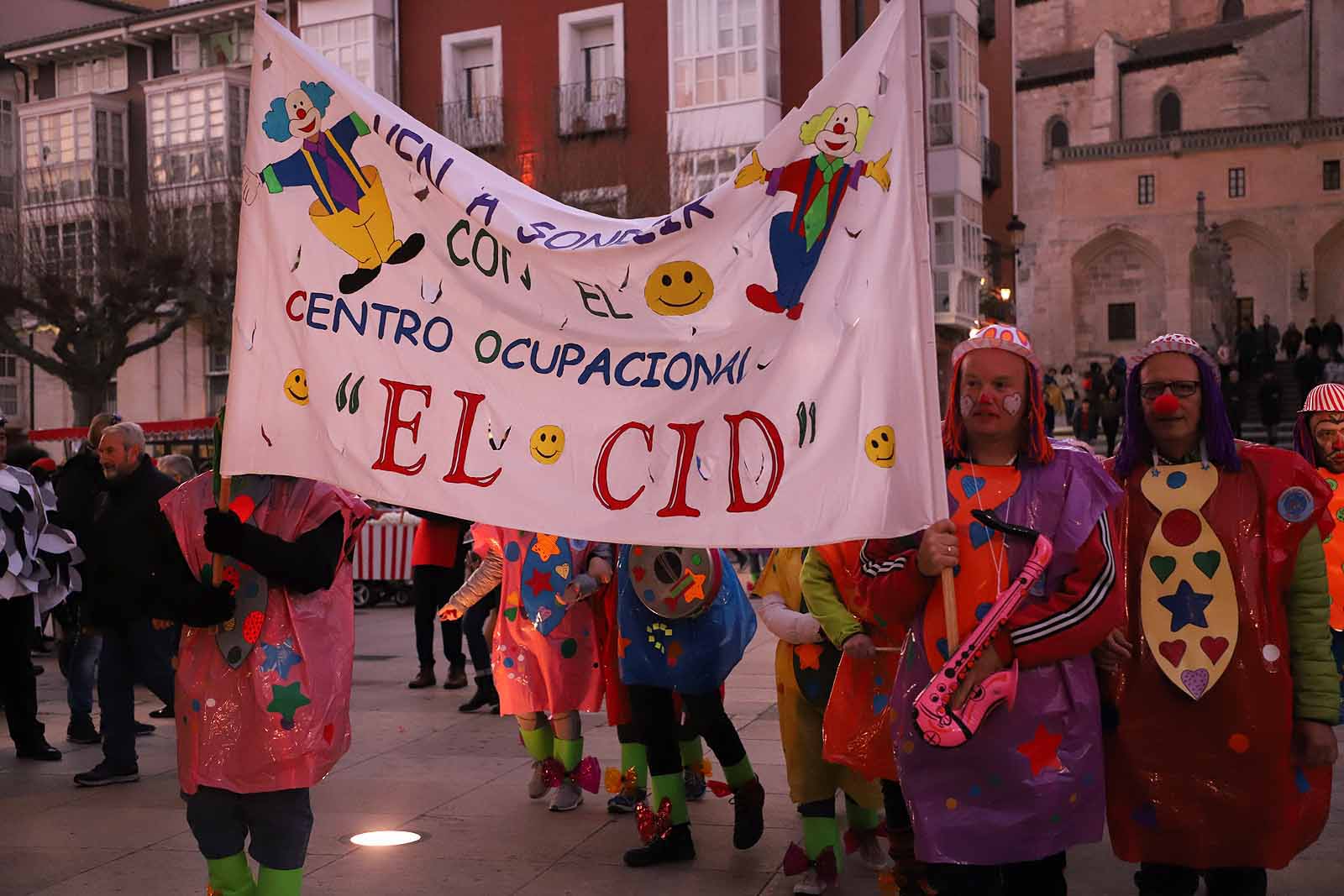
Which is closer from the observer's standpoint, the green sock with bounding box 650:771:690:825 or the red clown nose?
the red clown nose

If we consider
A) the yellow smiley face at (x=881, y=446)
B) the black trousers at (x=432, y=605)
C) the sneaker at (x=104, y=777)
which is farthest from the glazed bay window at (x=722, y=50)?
the yellow smiley face at (x=881, y=446)

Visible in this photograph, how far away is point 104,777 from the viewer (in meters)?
7.59

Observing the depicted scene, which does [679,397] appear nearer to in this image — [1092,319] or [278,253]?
[278,253]

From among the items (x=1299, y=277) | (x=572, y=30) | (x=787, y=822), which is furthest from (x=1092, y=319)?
(x=787, y=822)

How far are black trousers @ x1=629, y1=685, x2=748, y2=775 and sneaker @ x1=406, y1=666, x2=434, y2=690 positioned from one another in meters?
5.34

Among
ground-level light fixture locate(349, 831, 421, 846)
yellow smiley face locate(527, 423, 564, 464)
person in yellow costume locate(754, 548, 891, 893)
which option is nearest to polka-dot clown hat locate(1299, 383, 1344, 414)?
person in yellow costume locate(754, 548, 891, 893)

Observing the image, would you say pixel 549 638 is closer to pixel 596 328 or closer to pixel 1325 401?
pixel 596 328

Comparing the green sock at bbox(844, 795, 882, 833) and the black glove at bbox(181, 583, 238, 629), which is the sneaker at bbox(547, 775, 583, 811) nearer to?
the green sock at bbox(844, 795, 882, 833)

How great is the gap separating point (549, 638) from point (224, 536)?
2757 mm

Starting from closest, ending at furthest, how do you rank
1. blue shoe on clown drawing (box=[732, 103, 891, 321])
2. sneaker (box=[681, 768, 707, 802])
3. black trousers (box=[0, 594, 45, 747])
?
blue shoe on clown drawing (box=[732, 103, 891, 321])
sneaker (box=[681, 768, 707, 802])
black trousers (box=[0, 594, 45, 747])

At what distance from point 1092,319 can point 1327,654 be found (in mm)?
70579

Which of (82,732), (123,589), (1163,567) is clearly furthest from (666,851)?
(82,732)

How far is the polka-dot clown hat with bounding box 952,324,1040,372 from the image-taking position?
3.93 m

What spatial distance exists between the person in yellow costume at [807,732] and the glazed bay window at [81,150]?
1491 inches
